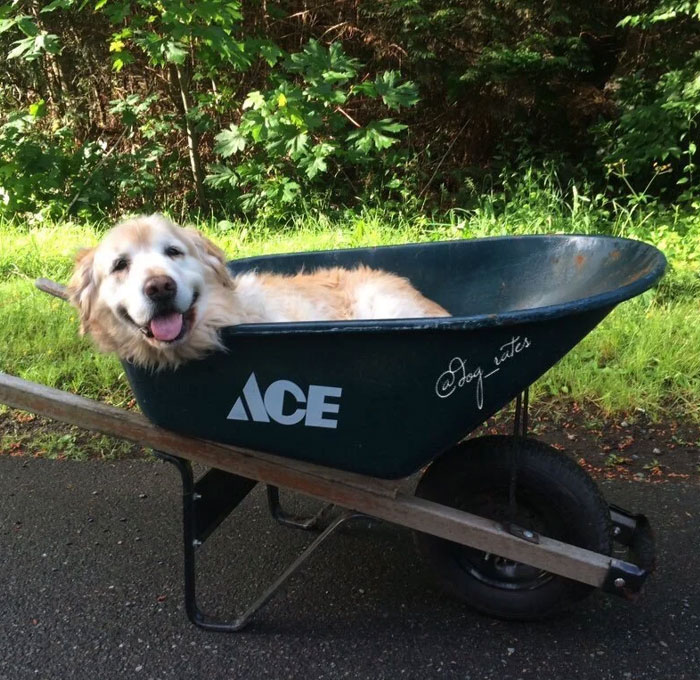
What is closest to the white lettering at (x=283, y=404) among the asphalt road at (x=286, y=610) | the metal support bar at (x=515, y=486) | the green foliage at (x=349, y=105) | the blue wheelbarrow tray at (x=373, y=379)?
the blue wheelbarrow tray at (x=373, y=379)

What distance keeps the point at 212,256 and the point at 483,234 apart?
3690mm

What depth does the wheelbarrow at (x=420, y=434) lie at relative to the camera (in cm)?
179

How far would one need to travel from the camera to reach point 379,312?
2.64 metres

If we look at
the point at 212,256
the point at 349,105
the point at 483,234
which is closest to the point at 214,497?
the point at 212,256

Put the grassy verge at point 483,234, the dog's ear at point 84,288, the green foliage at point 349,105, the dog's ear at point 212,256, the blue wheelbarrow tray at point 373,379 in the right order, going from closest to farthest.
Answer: the blue wheelbarrow tray at point 373,379
the dog's ear at point 84,288
the dog's ear at point 212,256
the grassy verge at point 483,234
the green foliage at point 349,105

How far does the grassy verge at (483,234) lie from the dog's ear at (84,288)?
1424mm

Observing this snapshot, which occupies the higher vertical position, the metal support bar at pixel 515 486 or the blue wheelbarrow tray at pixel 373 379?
the blue wheelbarrow tray at pixel 373 379

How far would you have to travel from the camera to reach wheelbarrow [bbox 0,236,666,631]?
5.87 feet

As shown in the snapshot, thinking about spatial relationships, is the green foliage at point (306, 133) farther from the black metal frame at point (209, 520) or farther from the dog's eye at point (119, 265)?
the black metal frame at point (209, 520)

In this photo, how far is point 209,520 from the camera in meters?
2.26

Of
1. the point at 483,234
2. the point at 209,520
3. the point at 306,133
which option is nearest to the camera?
the point at 209,520

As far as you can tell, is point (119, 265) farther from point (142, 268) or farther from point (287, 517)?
point (287, 517)

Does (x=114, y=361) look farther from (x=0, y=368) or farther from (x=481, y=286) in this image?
(x=481, y=286)

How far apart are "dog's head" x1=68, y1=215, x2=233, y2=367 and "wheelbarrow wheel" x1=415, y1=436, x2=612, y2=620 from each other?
3.02 ft
